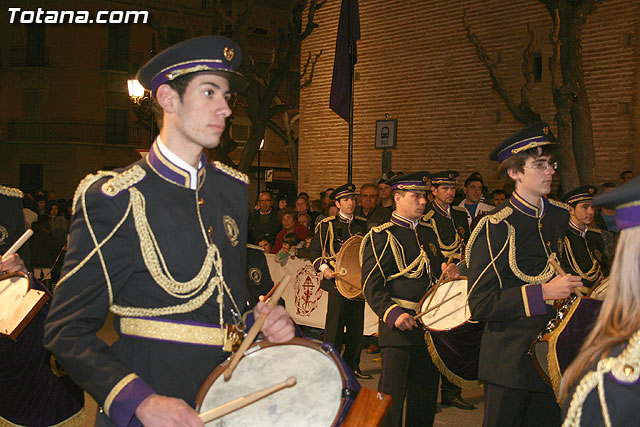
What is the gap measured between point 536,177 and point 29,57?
39.1m

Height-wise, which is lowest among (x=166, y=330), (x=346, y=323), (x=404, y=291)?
(x=346, y=323)

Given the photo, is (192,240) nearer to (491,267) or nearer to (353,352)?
(491,267)

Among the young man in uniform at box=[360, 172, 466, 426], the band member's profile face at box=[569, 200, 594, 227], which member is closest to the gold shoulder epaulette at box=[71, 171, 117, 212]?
the young man in uniform at box=[360, 172, 466, 426]

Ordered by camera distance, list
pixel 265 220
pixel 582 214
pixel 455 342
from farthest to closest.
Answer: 1. pixel 265 220
2. pixel 582 214
3. pixel 455 342

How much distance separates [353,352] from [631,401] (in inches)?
270

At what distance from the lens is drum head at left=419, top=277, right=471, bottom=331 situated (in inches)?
217

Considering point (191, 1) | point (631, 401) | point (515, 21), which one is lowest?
point (631, 401)

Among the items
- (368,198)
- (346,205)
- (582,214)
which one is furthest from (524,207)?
(368,198)

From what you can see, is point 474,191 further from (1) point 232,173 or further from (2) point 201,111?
(2) point 201,111

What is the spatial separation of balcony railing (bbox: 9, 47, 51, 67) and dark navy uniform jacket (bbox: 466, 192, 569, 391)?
3800 centimetres

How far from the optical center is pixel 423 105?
59.4 ft

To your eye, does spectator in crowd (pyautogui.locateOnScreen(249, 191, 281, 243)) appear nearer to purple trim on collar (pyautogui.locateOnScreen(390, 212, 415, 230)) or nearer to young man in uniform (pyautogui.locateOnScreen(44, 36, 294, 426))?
purple trim on collar (pyautogui.locateOnScreen(390, 212, 415, 230))

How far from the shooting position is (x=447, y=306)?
5.70m

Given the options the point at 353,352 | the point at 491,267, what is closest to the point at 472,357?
the point at 491,267
